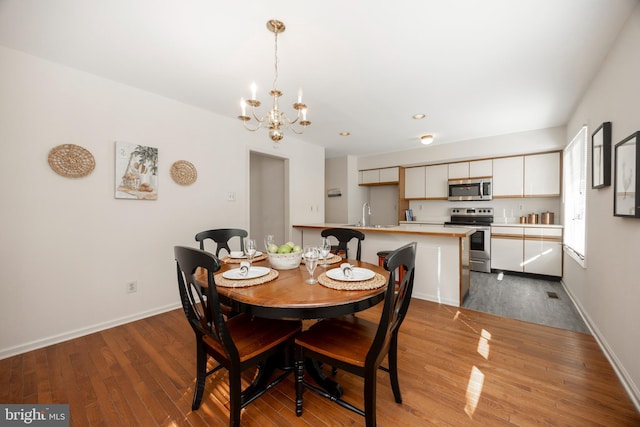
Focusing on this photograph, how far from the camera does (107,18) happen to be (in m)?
1.69

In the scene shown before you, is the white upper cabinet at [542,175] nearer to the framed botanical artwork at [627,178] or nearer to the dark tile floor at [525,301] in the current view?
the dark tile floor at [525,301]

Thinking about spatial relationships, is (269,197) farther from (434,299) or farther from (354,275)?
(354,275)

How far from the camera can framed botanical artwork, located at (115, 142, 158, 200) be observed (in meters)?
2.49

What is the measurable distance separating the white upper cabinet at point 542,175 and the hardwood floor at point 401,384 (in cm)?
263

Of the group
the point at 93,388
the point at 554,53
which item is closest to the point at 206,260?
the point at 93,388

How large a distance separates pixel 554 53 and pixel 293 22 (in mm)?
2054

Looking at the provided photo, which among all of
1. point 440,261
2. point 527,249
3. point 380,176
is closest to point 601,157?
point 440,261

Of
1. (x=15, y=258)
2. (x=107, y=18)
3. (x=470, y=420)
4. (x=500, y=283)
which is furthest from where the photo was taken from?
(x=500, y=283)

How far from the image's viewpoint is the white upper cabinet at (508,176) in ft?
14.1

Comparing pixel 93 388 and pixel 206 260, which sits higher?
pixel 206 260

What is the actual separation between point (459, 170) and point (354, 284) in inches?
175

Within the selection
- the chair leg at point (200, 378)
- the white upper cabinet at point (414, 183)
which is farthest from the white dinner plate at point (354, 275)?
the white upper cabinet at point (414, 183)

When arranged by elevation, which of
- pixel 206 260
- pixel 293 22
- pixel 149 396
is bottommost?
pixel 149 396

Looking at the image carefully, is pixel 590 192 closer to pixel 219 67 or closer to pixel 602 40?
pixel 602 40
